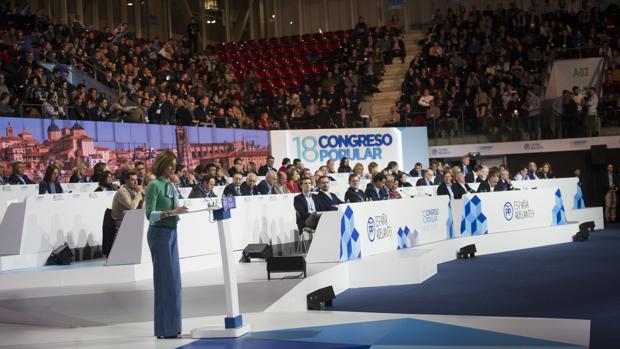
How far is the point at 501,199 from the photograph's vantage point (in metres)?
16.5

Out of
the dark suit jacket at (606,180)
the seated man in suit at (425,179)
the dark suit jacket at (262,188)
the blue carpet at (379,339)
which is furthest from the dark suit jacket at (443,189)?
the blue carpet at (379,339)

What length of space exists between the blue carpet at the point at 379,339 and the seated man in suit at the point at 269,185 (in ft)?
24.2

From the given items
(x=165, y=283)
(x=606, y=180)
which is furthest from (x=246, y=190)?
(x=606, y=180)

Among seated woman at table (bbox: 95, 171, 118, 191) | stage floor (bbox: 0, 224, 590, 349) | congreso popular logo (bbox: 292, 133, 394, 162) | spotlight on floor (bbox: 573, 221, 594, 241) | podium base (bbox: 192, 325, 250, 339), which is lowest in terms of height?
spotlight on floor (bbox: 573, 221, 594, 241)

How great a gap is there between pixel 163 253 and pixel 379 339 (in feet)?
5.73

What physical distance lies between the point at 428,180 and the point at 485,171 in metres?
1.63

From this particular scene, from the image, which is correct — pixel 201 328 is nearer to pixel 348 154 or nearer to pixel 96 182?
pixel 96 182

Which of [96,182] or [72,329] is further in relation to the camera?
[96,182]

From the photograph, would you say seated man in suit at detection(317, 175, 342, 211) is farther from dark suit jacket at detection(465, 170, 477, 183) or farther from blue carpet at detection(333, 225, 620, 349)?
dark suit jacket at detection(465, 170, 477, 183)

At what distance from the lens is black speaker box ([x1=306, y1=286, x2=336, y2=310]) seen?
9.17 meters

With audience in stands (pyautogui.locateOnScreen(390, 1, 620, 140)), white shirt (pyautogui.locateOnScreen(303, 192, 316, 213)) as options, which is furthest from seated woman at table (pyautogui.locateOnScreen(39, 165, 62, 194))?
audience in stands (pyautogui.locateOnScreen(390, 1, 620, 140))

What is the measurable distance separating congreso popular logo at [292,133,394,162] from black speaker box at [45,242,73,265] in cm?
1143

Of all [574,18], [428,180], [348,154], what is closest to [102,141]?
[428,180]

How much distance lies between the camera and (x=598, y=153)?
2366cm
